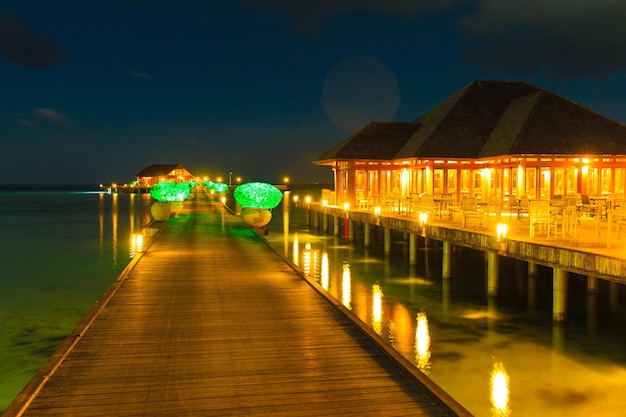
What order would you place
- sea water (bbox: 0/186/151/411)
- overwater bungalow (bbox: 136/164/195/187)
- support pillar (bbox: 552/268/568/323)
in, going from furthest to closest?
overwater bungalow (bbox: 136/164/195/187) → support pillar (bbox: 552/268/568/323) → sea water (bbox: 0/186/151/411)

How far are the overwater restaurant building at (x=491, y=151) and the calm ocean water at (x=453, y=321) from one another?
147 inches

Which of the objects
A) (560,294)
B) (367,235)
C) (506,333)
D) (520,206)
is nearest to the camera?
(560,294)

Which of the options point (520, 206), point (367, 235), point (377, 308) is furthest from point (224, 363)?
point (367, 235)

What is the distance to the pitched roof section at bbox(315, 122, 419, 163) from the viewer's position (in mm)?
30016

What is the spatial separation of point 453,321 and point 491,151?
13.1 meters

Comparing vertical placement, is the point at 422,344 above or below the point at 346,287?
below

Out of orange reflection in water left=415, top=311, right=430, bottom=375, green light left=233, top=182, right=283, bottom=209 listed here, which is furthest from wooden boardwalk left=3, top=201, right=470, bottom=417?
green light left=233, top=182, right=283, bottom=209

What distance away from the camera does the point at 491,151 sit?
81.4ft

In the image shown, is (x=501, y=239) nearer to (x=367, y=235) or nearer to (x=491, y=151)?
(x=491, y=151)

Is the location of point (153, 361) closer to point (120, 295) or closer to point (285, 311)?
point (285, 311)

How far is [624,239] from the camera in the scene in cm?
1302

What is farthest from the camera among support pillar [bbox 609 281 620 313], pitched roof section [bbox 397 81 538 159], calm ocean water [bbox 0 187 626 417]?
pitched roof section [bbox 397 81 538 159]

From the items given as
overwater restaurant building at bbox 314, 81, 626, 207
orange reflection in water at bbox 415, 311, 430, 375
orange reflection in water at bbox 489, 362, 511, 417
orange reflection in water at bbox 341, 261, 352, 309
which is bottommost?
orange reflection in water at bbox 489, 362, 511, 417

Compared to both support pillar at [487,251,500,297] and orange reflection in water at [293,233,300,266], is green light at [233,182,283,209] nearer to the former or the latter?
orange reflection in water at [293,233,300,266]
